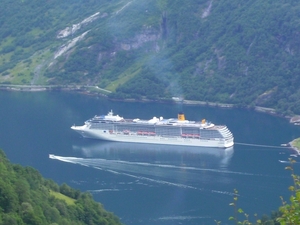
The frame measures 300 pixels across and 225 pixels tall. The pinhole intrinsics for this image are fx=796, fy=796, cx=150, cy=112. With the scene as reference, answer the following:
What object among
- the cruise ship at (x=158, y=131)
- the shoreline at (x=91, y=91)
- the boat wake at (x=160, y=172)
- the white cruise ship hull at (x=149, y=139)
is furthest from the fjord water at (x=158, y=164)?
the shoreline at (x=91, y=91)

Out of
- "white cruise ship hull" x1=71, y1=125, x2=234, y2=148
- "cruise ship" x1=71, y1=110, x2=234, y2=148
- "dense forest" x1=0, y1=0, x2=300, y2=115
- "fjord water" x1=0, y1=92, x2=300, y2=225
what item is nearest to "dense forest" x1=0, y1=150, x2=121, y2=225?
"fjord water" x1=0, y1=92, x2=300, y2=225

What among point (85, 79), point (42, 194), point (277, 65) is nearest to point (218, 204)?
point (42, 194)

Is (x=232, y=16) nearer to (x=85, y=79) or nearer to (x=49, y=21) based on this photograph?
(x=85, y=79)

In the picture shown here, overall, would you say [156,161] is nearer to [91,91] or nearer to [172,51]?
[91,91]

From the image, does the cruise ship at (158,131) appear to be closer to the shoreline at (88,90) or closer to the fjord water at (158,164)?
the fjord water at (158,164)

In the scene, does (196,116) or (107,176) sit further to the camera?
(196,116)
